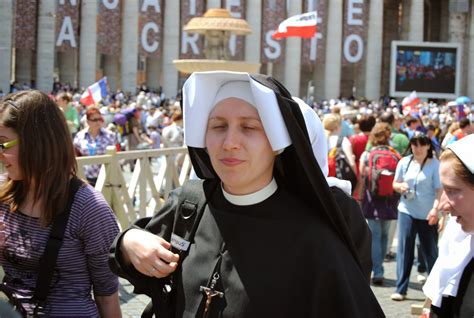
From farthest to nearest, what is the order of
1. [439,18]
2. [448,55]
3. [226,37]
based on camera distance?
1. [439,18]
2. [448,55]
3. [226,37]

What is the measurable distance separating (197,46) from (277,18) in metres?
4.99

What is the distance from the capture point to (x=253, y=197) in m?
2.86

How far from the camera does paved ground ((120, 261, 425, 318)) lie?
801cm

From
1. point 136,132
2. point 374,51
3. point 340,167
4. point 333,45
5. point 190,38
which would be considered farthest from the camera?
point 374,51

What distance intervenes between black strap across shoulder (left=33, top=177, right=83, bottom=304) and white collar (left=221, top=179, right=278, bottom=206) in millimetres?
1082

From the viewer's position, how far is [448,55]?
52531mm

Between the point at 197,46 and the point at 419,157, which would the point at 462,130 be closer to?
the point at 419,157

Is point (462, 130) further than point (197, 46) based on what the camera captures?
No

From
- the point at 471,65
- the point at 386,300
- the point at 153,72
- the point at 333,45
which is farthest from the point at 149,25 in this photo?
the point at 386,300

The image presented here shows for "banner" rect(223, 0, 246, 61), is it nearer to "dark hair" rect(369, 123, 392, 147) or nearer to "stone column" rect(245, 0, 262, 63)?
"stone column" rect(245, 0, 262, 63)

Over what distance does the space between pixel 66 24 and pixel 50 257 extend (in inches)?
1710

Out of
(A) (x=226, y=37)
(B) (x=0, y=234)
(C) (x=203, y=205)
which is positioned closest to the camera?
(C) (x=203, y=205)

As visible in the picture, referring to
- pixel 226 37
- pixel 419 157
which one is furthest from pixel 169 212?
pixel 226 37

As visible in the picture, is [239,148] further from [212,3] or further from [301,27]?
[212,3]
